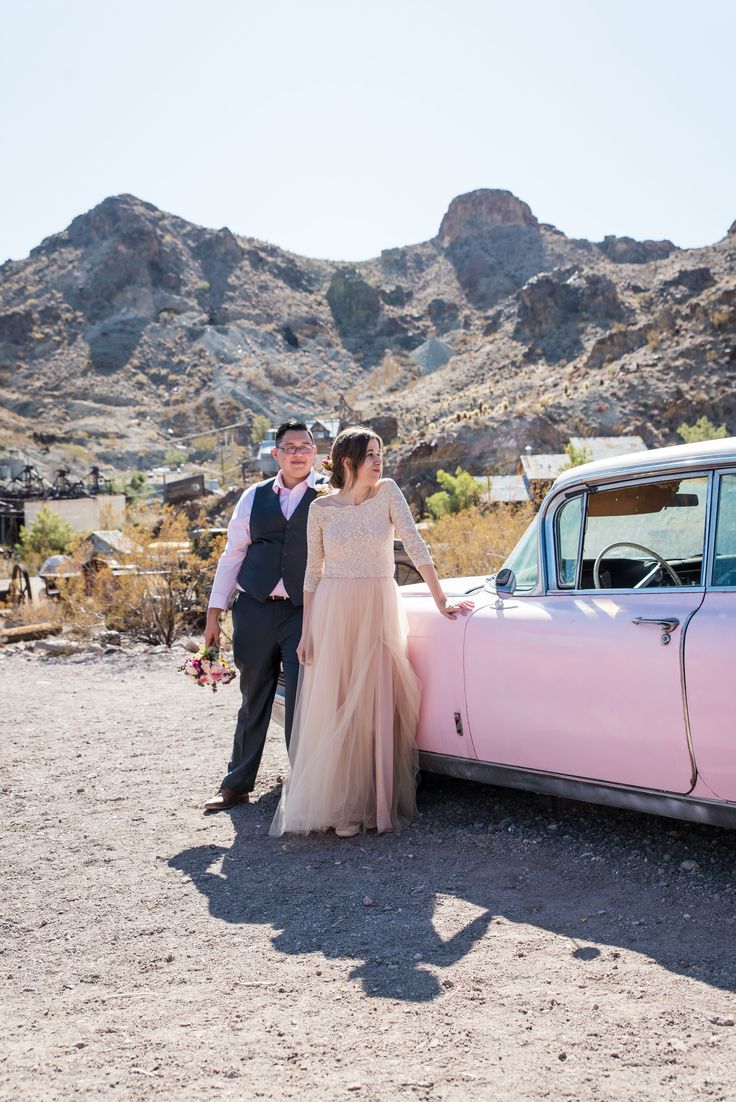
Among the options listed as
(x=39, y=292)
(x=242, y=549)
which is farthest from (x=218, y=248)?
(x=242, y=549)

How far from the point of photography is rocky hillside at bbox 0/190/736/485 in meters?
48.0

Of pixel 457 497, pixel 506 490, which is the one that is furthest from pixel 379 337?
pixel 457 497

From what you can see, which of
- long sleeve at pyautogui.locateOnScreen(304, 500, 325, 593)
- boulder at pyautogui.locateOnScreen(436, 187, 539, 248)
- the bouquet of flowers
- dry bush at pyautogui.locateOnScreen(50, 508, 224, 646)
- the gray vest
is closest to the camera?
long sleeve at pyautogui.locateOnScreen(304, 500, 325, 593)

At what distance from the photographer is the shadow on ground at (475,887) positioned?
3311 millimetres

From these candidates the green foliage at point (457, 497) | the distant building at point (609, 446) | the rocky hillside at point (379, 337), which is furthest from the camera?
the rocky hillside at point (379, 337)

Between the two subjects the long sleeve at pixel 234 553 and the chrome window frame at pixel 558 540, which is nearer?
Answer: the chrome window frame at pixel 558 540

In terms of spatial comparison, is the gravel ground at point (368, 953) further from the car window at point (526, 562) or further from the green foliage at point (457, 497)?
the green foliage at point (457, 497)

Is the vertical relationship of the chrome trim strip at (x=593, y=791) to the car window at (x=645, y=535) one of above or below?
below

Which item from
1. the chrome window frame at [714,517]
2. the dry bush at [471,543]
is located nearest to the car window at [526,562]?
the chrome window frame at [714,517]

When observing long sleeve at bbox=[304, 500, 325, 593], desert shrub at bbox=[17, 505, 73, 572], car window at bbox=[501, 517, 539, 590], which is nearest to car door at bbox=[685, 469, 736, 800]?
car window at bbox=[501, 517, 539, 590]

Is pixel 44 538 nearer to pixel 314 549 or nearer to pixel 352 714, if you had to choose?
pixel 314 549

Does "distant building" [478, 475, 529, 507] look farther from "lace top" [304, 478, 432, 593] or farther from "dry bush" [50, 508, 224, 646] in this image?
"lace top" [304, 478, 432, 593]

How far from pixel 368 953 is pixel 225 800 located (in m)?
2.08

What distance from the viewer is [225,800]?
209 inches
